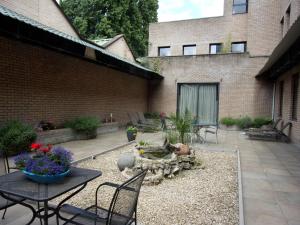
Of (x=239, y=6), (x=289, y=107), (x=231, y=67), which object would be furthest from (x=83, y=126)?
(x=239, y=6)

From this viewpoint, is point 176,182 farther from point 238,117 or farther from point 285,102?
point 238,117

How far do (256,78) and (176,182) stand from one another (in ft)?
30.4

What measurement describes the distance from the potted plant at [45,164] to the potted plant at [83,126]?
16.5 ft

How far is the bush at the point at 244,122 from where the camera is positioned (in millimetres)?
10633

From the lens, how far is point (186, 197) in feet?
10.0

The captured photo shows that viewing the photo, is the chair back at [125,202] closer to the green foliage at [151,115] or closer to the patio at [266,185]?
the patio at [266,185]

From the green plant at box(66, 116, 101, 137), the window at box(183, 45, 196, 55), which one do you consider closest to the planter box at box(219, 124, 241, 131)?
the window at box(183, 45, 196, 55)

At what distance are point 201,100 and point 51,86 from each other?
26.2ft

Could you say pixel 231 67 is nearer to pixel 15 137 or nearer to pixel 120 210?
pixel 15 137

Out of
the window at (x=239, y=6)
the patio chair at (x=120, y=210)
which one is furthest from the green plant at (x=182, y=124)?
the window at (x=239, y=6)

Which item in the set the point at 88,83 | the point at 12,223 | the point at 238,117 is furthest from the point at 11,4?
the point at 238,117

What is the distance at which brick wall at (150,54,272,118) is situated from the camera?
434 inches

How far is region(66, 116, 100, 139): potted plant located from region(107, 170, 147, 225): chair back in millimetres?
5436

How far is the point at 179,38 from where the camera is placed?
15336 mm
